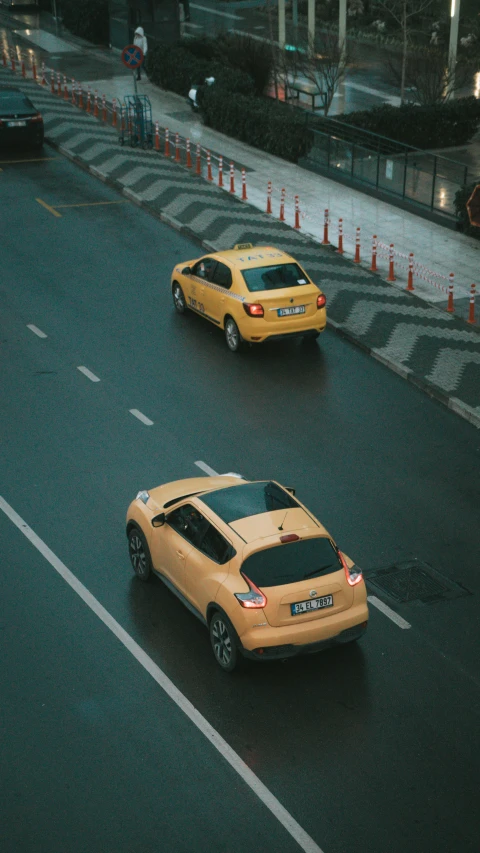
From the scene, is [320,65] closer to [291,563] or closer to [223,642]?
[291,563]

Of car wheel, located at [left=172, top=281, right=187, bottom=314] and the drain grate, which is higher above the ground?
the drain grate

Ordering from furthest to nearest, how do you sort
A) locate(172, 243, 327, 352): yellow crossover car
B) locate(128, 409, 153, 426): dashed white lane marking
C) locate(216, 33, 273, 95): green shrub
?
locate(216, 33, 273, 95): green shrub
locate(172, 243, 327, 352): yellow crossover car
locate(128, 409, 153, 426): dashed white lane marking

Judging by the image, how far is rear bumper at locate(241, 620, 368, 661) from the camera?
34.8 feet

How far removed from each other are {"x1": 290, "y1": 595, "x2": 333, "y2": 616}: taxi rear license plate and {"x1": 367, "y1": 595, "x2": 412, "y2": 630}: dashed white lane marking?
52.6 inches

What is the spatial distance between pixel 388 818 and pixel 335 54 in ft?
101

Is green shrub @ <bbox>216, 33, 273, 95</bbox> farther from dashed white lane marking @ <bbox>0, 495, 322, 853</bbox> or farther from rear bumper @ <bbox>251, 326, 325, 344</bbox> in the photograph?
dashed white lane marking @ <bbox>0, 495, 322, 853</bbox>

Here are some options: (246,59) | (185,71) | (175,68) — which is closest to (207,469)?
(185,71)

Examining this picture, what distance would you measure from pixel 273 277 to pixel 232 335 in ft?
3.96

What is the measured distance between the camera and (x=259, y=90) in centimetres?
3847

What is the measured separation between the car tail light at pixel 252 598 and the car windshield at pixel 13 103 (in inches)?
967

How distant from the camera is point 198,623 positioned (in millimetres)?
11859

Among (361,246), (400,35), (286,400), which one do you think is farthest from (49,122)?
(286,400)

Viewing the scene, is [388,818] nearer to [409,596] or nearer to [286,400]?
[409,596]

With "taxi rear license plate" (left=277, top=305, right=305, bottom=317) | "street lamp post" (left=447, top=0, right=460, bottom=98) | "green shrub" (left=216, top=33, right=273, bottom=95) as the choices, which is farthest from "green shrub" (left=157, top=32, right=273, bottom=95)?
"taxi rear license plate" (left=277, top=305, right=305, bottom=317)
